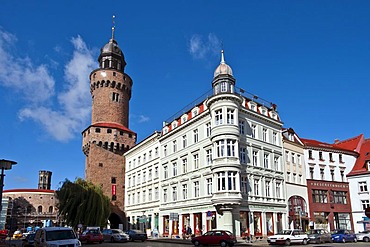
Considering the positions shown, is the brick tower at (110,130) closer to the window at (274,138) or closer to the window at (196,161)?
the window at (196,161)

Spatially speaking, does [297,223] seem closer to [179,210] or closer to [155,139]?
[179,210]

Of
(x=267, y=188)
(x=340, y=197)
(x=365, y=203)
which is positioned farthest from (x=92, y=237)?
(x=365, y=203)

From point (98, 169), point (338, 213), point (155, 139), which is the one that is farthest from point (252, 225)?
point (98, 169)

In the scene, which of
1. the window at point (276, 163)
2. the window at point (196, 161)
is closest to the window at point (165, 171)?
the window at point (196, 161)

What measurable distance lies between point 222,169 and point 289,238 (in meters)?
8.71

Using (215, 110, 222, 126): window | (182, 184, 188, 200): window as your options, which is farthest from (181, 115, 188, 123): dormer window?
(182, 184, 188, 200): window

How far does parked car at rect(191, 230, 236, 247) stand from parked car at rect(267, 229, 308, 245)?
15.9 ft

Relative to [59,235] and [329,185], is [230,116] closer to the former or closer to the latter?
[329,185]

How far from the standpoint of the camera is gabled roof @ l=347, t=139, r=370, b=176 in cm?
4831

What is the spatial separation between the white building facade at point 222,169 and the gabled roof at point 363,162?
14.0 meters

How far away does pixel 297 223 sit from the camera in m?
41.6

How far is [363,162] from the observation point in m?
49.6

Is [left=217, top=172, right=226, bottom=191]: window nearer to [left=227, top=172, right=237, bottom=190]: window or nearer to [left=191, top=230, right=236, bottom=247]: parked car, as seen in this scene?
[left=227, top=172, right=237, bottom=190]: window

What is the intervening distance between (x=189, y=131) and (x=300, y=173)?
50.6 feet
